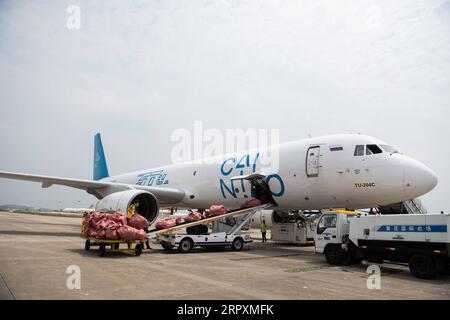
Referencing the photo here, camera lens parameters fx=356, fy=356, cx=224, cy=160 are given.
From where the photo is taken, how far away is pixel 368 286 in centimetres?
698

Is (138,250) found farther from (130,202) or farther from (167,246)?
(130,202)

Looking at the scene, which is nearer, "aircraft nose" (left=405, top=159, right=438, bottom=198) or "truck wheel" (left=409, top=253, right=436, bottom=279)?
"truck wheel" (left=409, top=253, right=436, bottom=279)

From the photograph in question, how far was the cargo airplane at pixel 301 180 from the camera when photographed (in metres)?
10.9

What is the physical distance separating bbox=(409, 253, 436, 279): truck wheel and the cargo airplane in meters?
2.73

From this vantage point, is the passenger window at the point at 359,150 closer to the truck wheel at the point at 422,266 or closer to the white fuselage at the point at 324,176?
the white fuselage at the point at 324,176

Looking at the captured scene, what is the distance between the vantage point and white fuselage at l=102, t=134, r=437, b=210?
10727mm

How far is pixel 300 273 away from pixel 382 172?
4.62 metres

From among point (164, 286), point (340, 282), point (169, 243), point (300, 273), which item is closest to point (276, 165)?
point (169, 243)

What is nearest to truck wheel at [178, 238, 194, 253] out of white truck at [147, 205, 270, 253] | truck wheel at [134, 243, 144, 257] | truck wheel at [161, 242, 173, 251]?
white truck at [147, 205, 270, 253]

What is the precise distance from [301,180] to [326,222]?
2466 millimetres

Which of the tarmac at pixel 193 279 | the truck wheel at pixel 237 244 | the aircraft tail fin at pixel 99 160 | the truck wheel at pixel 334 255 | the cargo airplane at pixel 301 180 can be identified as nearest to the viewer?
the tarmac at pixel 193 279

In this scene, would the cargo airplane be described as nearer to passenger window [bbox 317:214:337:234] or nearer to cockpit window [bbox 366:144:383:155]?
cockpit window [bbox 366:144:383:155]

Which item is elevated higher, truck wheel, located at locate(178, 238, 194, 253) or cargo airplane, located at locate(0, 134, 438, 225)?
cargo airplane, located at locate(0, 134, 438, 225)

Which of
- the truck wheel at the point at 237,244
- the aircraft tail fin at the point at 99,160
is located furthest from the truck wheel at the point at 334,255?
the aircraft tail fin at the point at 99,160
